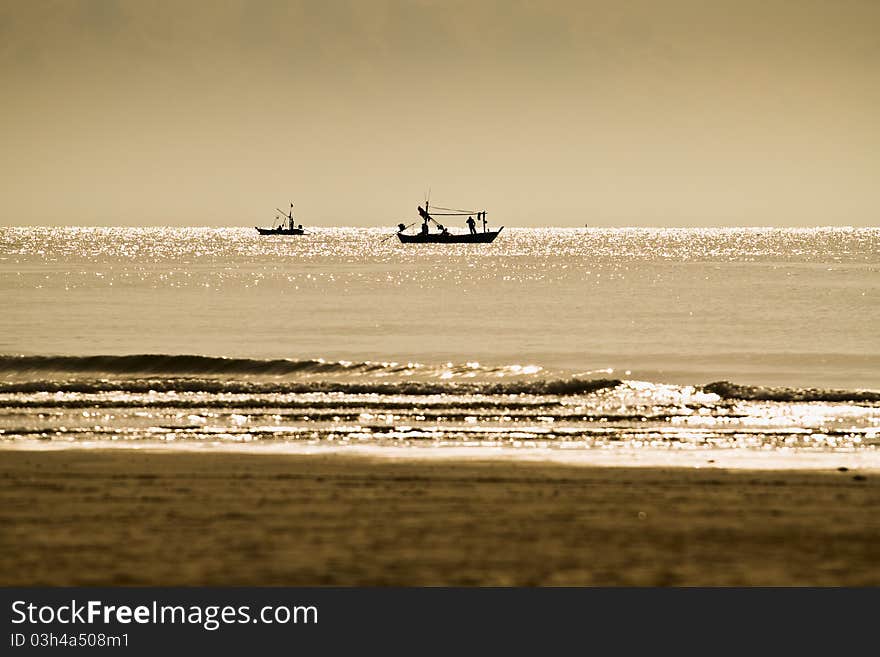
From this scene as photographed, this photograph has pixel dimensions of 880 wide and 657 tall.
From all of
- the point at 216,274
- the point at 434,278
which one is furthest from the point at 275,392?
the point at 216,274

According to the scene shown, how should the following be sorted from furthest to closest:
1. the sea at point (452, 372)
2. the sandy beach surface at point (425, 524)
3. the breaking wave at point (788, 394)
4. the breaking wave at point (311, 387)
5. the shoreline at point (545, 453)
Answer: the breaking wave at point (311, 387), the breaking wave at point (788, 394), the sea at point (452, 372), the shoreline at point (545, 453), the sandy beach surface at point (425, 524)

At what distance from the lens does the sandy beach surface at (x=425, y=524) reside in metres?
11.5

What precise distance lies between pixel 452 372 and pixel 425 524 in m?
26.1

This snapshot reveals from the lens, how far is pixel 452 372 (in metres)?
39.8

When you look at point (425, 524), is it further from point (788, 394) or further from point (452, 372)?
point (452, 372)

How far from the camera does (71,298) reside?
301 ft

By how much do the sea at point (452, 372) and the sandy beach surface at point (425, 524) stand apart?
359cm

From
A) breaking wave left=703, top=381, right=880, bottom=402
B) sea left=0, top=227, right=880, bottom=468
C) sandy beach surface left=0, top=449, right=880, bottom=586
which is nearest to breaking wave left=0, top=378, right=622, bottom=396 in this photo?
sea left=0, top=227, right=880, bottom=468

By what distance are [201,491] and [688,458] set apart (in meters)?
9.59

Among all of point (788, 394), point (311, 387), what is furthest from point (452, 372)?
point (788, 394)

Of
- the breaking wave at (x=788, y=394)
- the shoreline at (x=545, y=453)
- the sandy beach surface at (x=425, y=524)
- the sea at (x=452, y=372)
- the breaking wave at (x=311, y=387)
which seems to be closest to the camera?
the sandy beach surface at (x=425, y=524)

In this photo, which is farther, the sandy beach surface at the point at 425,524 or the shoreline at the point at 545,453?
the shoreline at the point at 545,453

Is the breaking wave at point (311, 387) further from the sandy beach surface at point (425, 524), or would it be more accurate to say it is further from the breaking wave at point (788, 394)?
the sandy beach surface at point (425, 524)

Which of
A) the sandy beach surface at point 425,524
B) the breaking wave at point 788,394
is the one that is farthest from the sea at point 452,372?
the sandy beach surface at point 425,524
